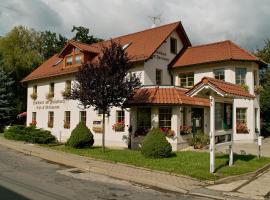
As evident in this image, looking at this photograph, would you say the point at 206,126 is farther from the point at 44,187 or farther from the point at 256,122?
the point at 44,187

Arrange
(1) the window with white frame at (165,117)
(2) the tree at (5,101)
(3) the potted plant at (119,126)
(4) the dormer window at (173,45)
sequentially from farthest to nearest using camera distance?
(2) the tree at (5,101) → (4) the dormer window at (173,45) → (3) the potted plant at (119,126) → (1) the window with white frame at (165,117)

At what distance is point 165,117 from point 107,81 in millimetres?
4724

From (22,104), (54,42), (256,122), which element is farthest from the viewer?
(54,42)

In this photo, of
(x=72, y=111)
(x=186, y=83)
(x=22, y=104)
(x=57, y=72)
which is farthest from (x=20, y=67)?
(x=186, y=83)

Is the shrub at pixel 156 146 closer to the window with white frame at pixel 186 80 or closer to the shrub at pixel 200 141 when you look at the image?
the shrub at pixel 200 141

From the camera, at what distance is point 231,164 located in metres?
13.8

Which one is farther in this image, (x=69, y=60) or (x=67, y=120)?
(x=69, y=60)

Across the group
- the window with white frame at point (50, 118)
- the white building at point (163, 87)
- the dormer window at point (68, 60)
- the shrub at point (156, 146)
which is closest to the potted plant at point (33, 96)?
the white building at point (163, 87)

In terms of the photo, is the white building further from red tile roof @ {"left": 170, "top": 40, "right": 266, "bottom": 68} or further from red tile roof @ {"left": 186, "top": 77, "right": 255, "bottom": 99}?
red tile roof @ {"left": 186, "top": 77, "right": 255, "bottom": 99}

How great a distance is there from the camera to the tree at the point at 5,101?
37.1m

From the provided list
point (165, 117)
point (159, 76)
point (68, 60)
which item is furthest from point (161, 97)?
point (68, 60)

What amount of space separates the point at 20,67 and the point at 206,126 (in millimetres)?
28785

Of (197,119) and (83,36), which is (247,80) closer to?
(197,119)

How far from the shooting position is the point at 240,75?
23203 millimetres
